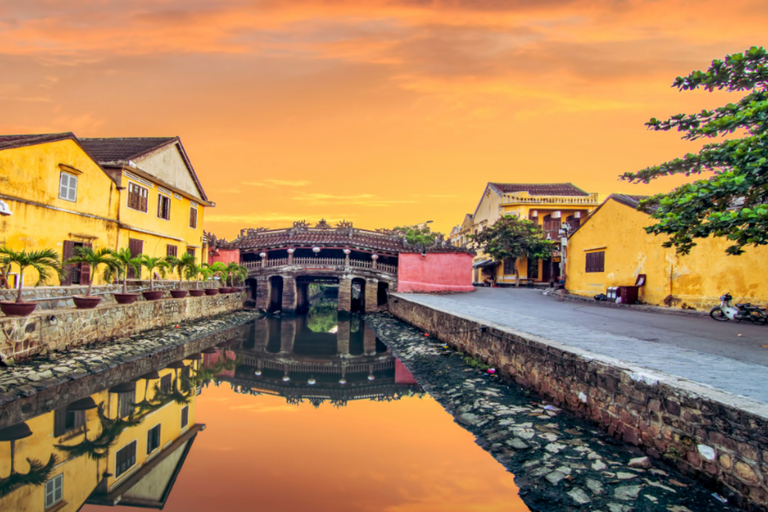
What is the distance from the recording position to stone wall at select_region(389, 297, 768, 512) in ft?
11.9

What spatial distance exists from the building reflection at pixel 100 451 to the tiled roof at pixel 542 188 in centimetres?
3294

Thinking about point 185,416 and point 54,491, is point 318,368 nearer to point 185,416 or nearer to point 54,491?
point 185,416

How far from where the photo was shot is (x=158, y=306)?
599 inches

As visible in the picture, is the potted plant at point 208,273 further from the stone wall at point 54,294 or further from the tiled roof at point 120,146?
the tiled roof at point 120,146

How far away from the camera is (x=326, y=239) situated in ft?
90.7

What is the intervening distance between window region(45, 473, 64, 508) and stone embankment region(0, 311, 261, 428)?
2176mm

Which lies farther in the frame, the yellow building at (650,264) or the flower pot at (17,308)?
the yellow building at (650,264)

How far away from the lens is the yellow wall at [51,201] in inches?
481

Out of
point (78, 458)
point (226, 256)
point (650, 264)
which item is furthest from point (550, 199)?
point (78, 458)

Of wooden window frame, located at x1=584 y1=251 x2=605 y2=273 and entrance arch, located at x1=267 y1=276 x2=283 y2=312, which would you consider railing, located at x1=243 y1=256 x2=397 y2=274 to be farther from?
wooden window frame, located at x1=584 y1=251 x2=605 y2=273

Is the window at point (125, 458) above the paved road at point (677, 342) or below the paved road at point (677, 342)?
below

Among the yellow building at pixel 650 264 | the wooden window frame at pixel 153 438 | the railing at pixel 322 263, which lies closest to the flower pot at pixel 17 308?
the wooden window frame at pixel 153 438

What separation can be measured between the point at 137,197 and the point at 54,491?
15206 millimetres

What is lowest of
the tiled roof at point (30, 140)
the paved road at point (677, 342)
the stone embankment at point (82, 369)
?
the stone embankment at point (82, 369)
